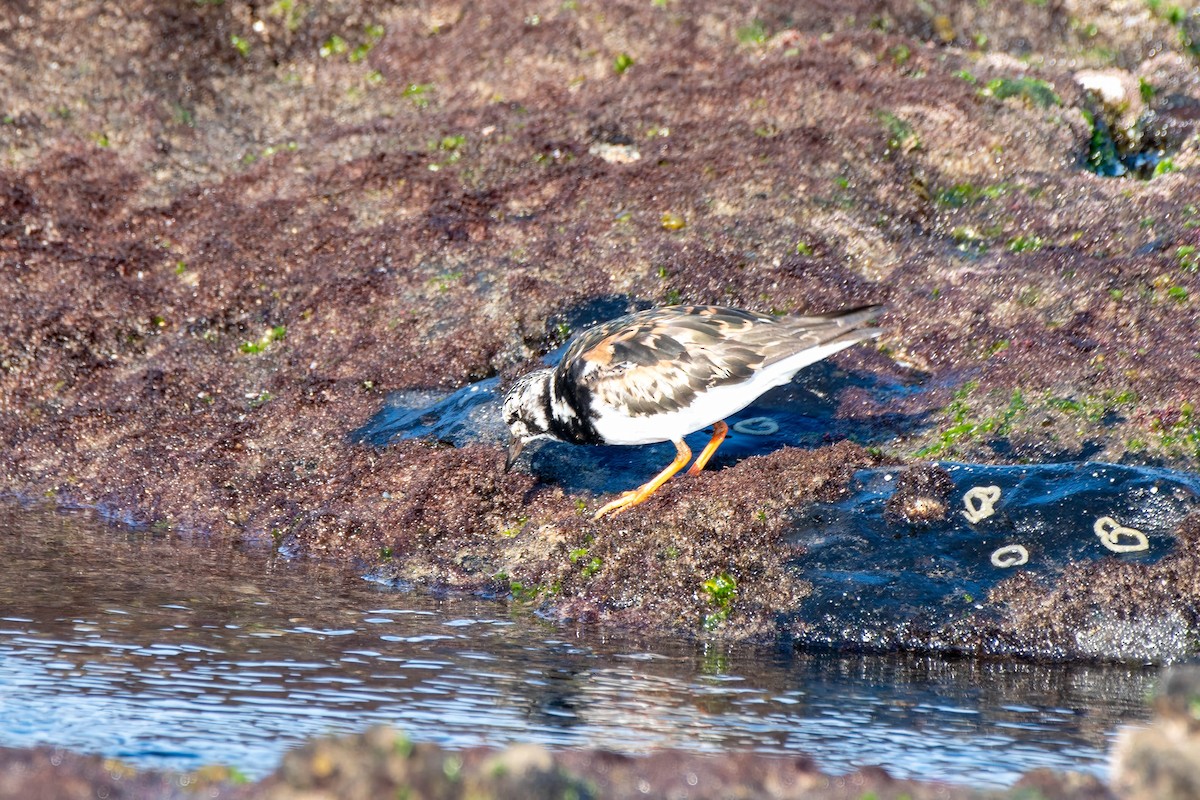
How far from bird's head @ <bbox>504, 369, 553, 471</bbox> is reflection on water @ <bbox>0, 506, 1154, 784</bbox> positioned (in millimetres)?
1759

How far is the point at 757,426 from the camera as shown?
12.2 m

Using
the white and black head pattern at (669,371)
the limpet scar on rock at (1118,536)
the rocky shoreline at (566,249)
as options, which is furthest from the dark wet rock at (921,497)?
the white and black head pattern at (669,371)

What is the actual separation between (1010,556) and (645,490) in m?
3.00

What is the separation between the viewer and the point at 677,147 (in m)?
17.0

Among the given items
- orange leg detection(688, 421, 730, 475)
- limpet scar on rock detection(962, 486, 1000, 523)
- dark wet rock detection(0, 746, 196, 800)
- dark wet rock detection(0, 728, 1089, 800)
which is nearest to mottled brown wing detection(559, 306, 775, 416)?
orange leg detection(688, 421, 730, 475)

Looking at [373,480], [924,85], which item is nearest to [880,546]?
[373,480]

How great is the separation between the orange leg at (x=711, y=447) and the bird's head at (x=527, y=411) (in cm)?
133

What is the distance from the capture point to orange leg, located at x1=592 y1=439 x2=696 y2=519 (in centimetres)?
1077

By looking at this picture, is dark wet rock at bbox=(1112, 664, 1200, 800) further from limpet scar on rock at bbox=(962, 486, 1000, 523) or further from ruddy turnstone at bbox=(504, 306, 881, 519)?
ruddy turnstone at bbox=(504, 306, 881, 519)

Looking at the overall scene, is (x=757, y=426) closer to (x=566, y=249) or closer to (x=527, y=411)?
(x=527, y=411)

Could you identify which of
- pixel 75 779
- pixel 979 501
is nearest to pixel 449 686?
pixel 75 779

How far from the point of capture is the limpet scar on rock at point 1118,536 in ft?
31.4

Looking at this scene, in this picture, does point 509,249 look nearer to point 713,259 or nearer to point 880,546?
point 713,259

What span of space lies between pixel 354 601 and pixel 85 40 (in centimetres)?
1443
